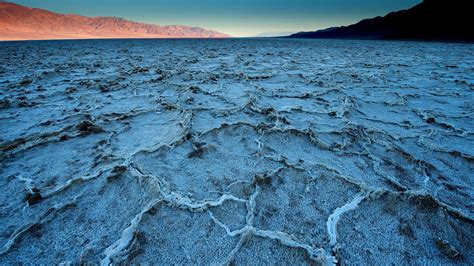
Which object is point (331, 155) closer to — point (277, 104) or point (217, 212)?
point (217, 212)

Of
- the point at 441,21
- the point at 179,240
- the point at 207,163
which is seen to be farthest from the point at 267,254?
the point at 441,21

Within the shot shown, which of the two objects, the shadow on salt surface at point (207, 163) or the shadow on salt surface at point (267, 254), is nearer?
the shadow on salt surface at point (267, 254)

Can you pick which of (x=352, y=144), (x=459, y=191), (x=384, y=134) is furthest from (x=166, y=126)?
(x=459, y=191)

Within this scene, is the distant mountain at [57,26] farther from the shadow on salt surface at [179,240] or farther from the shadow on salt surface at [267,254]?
the shadow on salt surface at [267,254]

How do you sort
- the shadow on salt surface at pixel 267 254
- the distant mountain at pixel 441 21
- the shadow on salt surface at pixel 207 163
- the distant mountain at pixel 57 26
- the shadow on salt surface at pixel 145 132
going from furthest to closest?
1. the distant mountain at pixel 57 26
2. the distant mountain at pixel 441 21
3. the shadow on salt surface at pixel 145 132
4. the shadow on salt surface at pixel 207 163
5. the shadow on salt surface at pixel 267 254

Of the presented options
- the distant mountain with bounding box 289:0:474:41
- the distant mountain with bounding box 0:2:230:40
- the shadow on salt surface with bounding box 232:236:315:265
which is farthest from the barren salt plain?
the distant mountain with bounding box 0:2:230:40

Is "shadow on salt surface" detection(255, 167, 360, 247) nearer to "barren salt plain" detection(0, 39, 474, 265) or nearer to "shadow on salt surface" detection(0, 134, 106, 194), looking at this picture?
"barren salt plain" detection(0, 39, 474, 265)

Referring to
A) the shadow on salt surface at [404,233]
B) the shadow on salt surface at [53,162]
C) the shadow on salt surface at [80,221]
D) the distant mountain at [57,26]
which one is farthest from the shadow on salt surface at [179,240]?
the distant mountain at [57,26]

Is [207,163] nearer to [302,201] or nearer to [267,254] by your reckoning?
[302,201]
